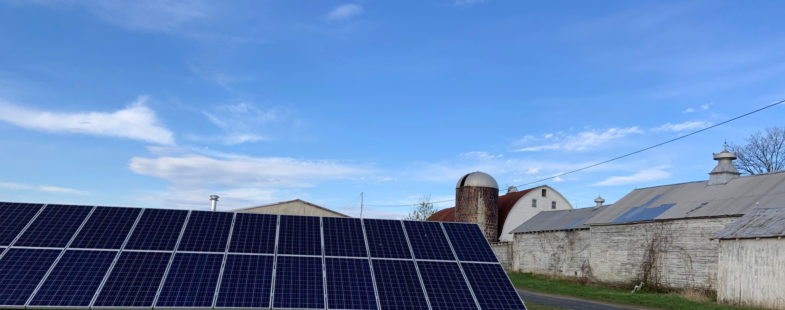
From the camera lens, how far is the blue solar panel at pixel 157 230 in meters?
12.6

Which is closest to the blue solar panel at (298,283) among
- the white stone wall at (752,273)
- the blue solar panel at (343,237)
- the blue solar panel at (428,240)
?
the blue solar panel at (343,237)

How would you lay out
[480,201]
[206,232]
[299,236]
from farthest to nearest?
1. [480,201]
2. [299,236]
3. [206,232]

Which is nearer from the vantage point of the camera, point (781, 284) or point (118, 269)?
point (118, 269)

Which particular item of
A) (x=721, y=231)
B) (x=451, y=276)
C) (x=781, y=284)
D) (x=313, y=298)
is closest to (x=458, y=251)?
(x=451, y=276)

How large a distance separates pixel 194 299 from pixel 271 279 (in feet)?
4.93

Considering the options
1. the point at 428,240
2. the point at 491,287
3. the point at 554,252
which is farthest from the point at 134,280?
the point at 554,252

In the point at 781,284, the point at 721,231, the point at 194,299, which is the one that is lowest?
the point at 194,299

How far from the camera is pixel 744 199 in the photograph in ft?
106

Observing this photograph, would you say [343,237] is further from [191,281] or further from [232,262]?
[191,281]

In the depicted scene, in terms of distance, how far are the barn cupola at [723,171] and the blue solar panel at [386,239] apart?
1215 inches

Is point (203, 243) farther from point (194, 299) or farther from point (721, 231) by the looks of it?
point (721, 231)

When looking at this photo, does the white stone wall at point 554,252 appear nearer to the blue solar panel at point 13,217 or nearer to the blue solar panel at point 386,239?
the blue solar panel at point 386,239

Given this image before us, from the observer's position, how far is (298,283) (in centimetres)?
1186

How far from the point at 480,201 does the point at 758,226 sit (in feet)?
104
